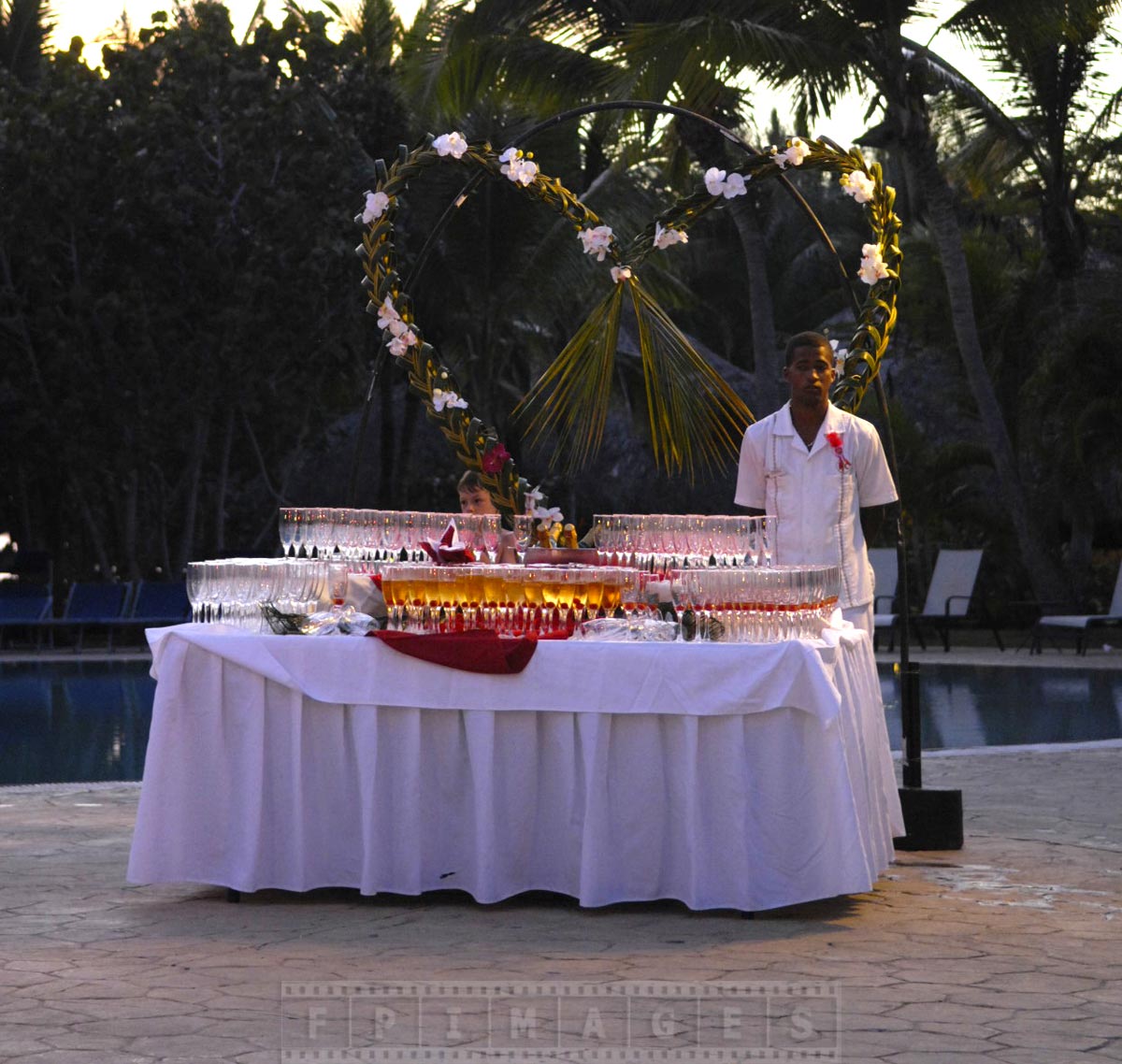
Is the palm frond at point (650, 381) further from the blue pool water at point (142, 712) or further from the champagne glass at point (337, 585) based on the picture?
the blue pool water at point (142, 712)

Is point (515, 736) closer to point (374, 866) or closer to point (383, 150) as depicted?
point (374, 866)

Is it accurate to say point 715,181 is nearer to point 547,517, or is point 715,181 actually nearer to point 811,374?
point 811,374

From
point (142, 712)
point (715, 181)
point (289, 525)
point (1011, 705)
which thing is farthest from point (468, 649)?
point (1011, 705)

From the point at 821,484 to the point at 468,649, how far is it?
1548 mm

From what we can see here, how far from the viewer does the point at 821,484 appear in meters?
6.60

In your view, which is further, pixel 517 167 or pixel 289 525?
pixel 517 167

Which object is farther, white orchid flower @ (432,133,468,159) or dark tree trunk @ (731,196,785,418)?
dark tree trunk @ (731,196,785,418)

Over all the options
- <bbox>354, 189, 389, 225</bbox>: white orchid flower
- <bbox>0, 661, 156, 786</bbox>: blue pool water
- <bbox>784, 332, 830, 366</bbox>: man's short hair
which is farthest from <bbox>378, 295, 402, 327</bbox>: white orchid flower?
<bbox>0, 661, 156, 786</bbox>: blue pool water

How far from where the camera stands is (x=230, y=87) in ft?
→ 70.4

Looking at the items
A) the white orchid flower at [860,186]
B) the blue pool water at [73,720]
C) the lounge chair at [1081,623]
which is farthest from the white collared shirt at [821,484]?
the lounge chair at [1081,623]

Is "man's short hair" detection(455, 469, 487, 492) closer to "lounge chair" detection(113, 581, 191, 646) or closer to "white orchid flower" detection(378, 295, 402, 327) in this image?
"white orchid flower" detection(378, 295, 402, 327)

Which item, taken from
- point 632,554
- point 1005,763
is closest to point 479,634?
point 632,554

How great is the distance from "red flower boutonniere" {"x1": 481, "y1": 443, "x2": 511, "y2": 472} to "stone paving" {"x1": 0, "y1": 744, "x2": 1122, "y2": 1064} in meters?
1.91

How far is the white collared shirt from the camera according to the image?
659cm
